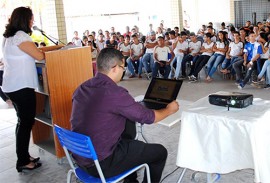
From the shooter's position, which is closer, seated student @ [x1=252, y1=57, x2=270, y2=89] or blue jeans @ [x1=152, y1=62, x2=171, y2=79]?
seated student @ [x1=252, y1=57, x2=270, y2=89]

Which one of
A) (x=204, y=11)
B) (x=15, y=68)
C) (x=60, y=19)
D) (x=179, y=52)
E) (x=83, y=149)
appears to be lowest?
(x=83, y=149)

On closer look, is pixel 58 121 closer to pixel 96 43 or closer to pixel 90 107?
A: pixel 90 107

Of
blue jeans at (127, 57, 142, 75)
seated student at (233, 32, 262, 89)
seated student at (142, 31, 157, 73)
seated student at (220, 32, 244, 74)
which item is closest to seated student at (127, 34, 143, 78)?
blue jeans at (127, 57, 142, 75)

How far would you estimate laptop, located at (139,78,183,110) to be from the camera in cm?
267

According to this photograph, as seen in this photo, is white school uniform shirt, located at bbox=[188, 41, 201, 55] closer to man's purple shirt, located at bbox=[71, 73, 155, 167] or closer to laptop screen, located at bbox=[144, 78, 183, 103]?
laptop screen, located at bbox=[144, 78, 183, 103]

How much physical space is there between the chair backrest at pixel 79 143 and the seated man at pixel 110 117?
8cm

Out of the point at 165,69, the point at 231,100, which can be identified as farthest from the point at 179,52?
the point at 231,100

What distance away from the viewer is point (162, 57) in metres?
7.76

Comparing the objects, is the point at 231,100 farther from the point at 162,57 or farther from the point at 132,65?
the point at 132,65

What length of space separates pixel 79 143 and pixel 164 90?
0.98 m

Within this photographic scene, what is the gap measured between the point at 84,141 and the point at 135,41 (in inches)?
271

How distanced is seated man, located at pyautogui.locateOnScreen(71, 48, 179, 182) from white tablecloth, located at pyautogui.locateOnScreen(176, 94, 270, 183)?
7.5 inches

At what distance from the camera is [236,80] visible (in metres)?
6.98

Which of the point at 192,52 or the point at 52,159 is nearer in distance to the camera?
the point at 52,159
